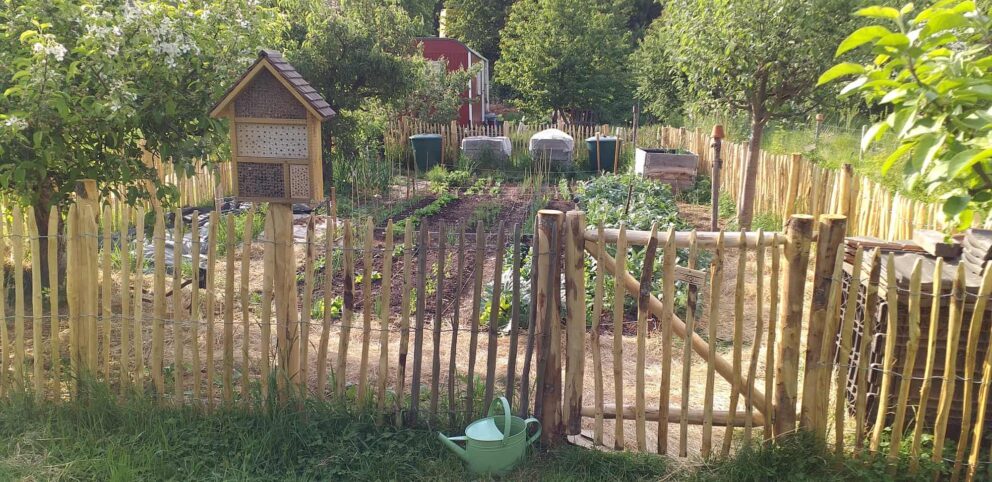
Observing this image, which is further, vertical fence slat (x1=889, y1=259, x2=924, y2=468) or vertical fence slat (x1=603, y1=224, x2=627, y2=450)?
vertical fence slat (x1=603, y1=224, x2=627, y2=450)

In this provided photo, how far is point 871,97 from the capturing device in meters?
2.20

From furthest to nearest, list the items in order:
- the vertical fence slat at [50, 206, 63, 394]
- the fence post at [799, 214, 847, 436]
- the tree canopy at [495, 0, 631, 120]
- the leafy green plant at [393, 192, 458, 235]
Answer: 1. the tree canopy at [495, 0, 631, 120]
2. the leafy green plant at [393, 192, 458, 235]
3. the vertical fence slat at [50, 206, 63, 394]
4. the fence post at [799, 214, 847, 436]

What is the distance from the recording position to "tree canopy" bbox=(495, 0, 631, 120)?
2523cm

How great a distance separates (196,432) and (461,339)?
2213 millimetres

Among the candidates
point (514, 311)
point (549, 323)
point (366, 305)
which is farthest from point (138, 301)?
point (549, 323)

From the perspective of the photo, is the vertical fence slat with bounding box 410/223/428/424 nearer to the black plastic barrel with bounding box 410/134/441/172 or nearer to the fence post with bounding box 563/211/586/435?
the fence post with bounding box 563/211/586/435

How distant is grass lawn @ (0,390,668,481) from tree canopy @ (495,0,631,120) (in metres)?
22.7

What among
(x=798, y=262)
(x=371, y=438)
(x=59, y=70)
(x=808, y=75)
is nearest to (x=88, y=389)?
(x=371, y=438)

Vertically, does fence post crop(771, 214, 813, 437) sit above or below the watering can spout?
above

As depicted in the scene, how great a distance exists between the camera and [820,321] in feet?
11.1

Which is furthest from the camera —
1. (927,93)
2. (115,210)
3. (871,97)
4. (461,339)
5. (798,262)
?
(115,210)

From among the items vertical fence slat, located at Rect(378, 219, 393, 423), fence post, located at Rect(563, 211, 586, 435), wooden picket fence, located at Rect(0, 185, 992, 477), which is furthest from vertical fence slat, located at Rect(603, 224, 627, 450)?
vertical fence slat, located at Rect(378, 219, 393, 423)

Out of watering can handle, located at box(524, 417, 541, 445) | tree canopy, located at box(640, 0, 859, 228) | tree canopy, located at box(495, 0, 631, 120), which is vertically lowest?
watering can handle, located at box(524, 417, 541, 445)

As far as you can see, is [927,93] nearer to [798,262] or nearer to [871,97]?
[871,97]
